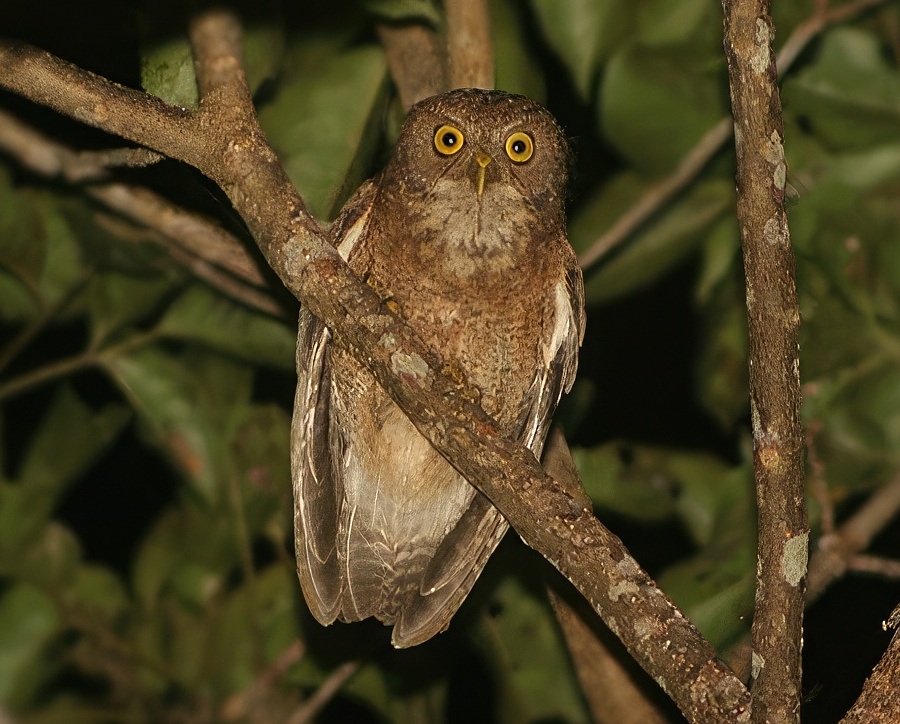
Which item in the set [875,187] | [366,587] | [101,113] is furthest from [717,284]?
[101,113]

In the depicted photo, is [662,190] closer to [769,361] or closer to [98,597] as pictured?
[769,361]

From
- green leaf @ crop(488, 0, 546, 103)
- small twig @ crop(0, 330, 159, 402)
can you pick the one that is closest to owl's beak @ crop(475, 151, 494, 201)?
green leaf @ crop(488, 0, 546, 103)

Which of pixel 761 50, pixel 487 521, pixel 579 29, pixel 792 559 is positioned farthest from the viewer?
pixel 487 521

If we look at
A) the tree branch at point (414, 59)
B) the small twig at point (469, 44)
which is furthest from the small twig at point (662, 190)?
the tree branch at point (414, 59)

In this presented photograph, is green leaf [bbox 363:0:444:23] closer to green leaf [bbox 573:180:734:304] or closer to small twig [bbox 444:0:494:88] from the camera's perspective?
small twig [bbox 444:0:494:88]

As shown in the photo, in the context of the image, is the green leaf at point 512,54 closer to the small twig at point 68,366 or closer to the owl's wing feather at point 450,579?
the owl's wing feather at point 450,579

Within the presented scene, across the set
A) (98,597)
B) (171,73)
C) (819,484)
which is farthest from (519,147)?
(98,597)
